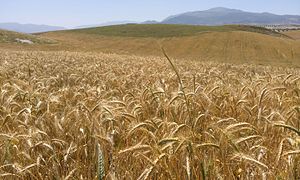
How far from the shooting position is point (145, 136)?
265 centimetres

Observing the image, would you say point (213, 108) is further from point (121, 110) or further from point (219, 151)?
point (219, 151)

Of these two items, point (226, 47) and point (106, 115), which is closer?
point (106, 115)

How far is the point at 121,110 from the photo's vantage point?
3.20 meters

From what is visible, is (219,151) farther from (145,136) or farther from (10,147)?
(10,147)

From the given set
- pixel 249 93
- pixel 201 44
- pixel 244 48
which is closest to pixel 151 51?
pixel 201 44

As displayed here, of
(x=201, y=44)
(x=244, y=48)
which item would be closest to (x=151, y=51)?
(x=201, y=44)

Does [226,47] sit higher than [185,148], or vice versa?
[185,148]

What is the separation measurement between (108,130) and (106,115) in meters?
0.14

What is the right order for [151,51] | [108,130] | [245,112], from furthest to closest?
[151,51] < [245,112] < [108,130]

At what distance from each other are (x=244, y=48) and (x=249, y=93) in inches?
1735

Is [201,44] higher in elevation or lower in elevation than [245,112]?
lower

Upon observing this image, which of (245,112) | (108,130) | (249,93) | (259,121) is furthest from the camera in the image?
(249,93)

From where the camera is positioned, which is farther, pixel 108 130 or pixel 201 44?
pixel 201 44

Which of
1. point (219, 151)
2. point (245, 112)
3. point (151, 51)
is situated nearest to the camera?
point (219, 151)
